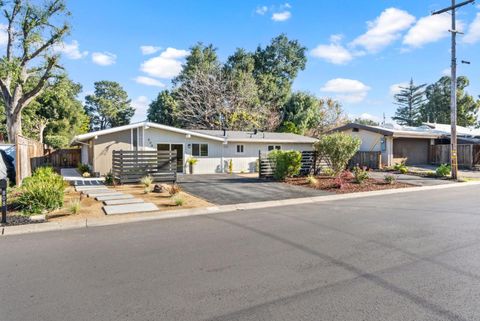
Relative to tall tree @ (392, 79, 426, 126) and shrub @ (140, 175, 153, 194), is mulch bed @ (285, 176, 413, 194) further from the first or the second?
tall tree @ (392, 79, 426, 126)

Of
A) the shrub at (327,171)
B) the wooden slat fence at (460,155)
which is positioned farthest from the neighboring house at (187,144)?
the wooden slat fence at (460,155)

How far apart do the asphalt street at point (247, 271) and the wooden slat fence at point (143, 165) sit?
706 centimetres

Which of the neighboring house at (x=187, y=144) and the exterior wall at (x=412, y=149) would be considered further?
the exterior wall at (x=412, y=149)

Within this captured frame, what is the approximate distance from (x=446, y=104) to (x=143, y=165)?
50156mm

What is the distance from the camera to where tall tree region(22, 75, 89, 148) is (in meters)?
31.5

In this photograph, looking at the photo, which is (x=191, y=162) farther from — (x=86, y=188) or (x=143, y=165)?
(x=86, y=188)

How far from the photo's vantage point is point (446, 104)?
4778cm

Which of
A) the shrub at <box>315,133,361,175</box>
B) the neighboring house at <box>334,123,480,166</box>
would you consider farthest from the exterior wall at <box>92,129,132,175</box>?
the neighboring house at <box>334,123,480,166</box>

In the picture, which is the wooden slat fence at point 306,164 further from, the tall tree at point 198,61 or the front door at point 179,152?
the tall tree at point 198,61

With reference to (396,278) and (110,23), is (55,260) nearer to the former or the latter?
(396,278)

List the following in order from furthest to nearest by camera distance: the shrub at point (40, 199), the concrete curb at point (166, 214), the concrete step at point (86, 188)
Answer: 1. the concrete step at point (86, 188)
2. the shrub at point (40, 199)
3. the concrete curb at point (166, 214)

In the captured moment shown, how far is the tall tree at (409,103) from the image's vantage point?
2318 inches

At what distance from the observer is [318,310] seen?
3.15 meters

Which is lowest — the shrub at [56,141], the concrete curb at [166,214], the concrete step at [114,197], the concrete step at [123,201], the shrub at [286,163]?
the concrete curb at [166,214]
